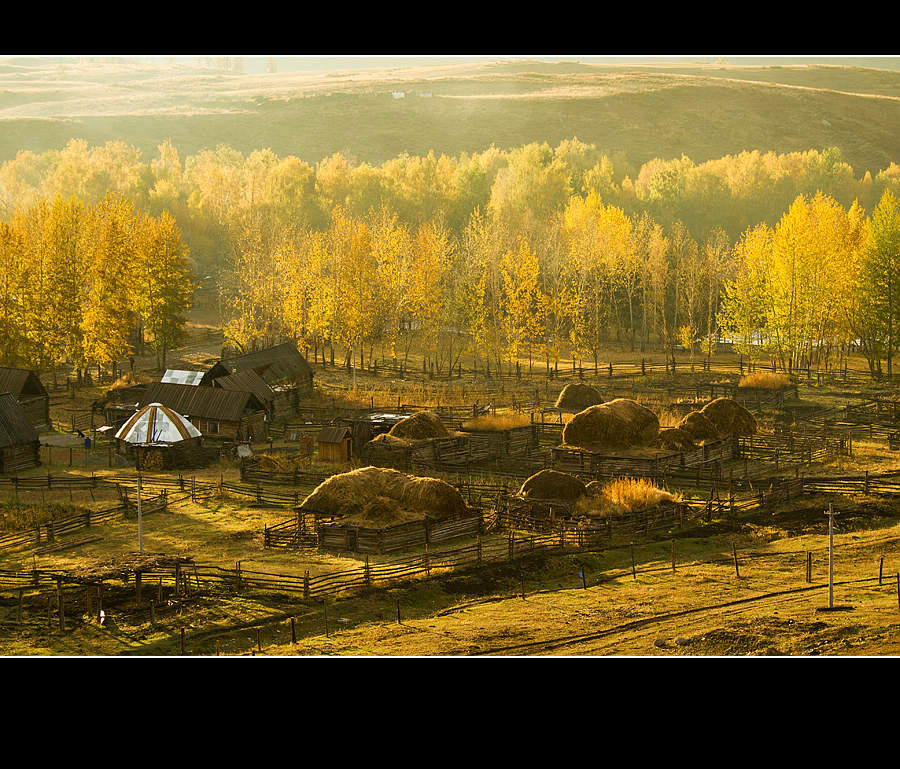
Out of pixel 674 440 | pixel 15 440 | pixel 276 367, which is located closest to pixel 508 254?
pixel 276 367

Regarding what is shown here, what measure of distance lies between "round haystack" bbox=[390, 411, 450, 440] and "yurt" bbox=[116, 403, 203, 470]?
27.5ft

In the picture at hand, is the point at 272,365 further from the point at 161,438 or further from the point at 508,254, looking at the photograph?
the point at 508,254

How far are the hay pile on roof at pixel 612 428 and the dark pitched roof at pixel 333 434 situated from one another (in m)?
9.06

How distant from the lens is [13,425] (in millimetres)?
47594

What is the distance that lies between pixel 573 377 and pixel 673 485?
27.5 meters

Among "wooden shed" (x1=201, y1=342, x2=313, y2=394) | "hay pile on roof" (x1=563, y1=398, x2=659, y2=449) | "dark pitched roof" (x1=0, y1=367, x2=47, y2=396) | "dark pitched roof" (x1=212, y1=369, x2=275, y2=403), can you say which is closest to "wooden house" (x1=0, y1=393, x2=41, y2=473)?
"dark pitched roof" (x1=0, y1=367, x2=47, y2=396)

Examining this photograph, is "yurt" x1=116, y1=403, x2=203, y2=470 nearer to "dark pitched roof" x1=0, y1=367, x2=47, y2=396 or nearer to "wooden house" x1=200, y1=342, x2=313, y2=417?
"wooden house" x1=200, y1=342, x2=313, y2=417

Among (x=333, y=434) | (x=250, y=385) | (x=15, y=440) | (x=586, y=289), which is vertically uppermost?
(x=586, y=289)

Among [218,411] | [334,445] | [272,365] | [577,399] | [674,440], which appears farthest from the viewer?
[272,365]

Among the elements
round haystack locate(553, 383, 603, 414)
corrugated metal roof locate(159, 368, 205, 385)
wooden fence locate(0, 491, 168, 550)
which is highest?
corrugated metal roof locate(159, 368, 205, 385)

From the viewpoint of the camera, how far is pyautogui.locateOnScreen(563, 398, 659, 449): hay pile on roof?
4675cm

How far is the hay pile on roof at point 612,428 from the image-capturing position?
4675 centimetres

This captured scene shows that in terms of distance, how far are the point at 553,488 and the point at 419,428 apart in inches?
425

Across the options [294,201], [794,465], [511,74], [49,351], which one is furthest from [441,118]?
[794,465]
